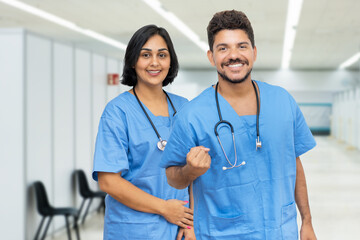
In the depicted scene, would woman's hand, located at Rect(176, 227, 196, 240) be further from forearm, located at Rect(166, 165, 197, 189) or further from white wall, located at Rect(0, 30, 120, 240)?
white wall, located at Rect(0, 30, 120, 240)

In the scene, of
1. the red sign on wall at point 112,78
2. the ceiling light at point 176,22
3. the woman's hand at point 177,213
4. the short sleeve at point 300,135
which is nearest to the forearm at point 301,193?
the short sleeve at point 300,135

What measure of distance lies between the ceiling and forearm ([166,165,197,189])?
5699mm

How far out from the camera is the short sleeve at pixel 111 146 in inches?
72.6

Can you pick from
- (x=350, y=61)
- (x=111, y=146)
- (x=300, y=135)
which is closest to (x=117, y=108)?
(x=111, y=146)

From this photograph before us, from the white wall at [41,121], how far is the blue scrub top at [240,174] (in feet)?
10.4

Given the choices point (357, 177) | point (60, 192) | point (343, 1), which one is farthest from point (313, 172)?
point (60, 192)

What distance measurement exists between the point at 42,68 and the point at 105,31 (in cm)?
817

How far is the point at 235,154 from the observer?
1.50 metres

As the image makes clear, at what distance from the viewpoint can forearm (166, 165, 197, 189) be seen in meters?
1.48

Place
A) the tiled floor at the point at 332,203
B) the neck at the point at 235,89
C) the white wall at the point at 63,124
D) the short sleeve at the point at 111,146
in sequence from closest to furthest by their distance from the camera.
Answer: the neck at the point at 235,89 < the short sleeve at the point at 111,146 < the white wall at the point at 63,124 < the tiled floor at the point at 332,203

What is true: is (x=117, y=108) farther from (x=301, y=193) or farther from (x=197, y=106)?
(x=301, y=193)

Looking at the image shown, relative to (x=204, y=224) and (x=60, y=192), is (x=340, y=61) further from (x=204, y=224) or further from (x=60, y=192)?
(x=204, y=224)

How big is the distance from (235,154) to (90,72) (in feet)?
15.6

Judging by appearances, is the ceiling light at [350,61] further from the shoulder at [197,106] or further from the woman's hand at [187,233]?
the shoulder at [197,106]
